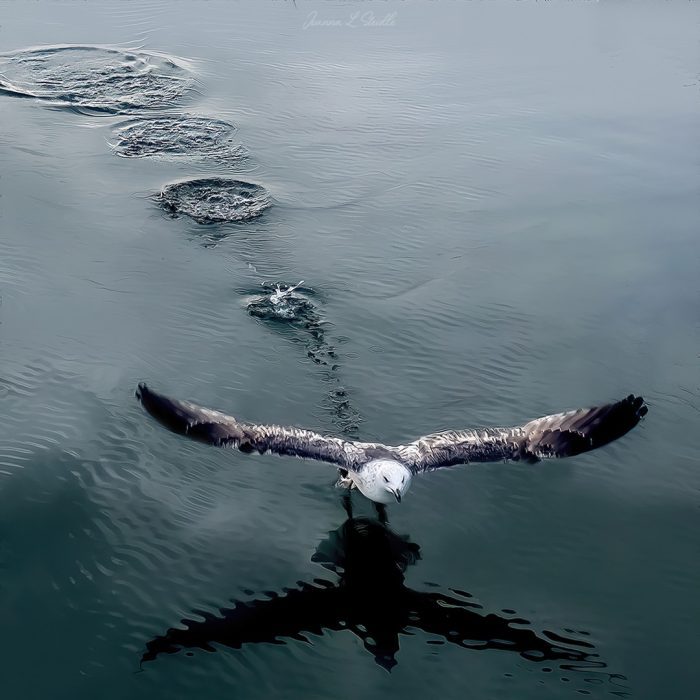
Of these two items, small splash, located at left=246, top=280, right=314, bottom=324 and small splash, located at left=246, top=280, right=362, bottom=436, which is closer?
small splash, located at left=246, top=280, right=362, bottom=436

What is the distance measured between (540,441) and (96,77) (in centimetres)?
4130

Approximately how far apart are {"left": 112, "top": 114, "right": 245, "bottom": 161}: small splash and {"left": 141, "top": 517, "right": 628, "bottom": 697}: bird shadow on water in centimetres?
2890

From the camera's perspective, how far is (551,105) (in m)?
55.2

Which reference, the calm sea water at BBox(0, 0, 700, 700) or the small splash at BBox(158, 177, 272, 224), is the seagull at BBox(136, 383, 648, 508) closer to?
the calm sea water at BBox(0, 0, 700, 700)

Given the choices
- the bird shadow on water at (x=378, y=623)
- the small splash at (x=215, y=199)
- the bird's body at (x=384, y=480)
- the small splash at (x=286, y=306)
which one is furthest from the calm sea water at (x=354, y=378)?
the bird's body at (x=384, y=480)

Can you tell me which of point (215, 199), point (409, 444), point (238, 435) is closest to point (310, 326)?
Answer: point (409, 444)

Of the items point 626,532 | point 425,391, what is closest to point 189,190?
point 425,391

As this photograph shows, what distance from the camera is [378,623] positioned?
2216cm

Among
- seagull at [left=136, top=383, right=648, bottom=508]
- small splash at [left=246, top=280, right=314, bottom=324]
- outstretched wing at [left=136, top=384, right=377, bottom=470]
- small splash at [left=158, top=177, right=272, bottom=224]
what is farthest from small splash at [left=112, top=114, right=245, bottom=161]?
seagull at [left=136, top=383, right=648, bottom=508]

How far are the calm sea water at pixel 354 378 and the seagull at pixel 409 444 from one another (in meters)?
1.67

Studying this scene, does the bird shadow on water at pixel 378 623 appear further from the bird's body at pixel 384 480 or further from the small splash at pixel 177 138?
the small splash at pixel 177 138

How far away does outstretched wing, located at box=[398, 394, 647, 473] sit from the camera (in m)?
25.3

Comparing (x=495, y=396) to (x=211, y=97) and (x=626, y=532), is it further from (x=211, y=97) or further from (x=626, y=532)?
(x=211, y=97)

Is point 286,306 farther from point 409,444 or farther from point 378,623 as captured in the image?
point 378,623
